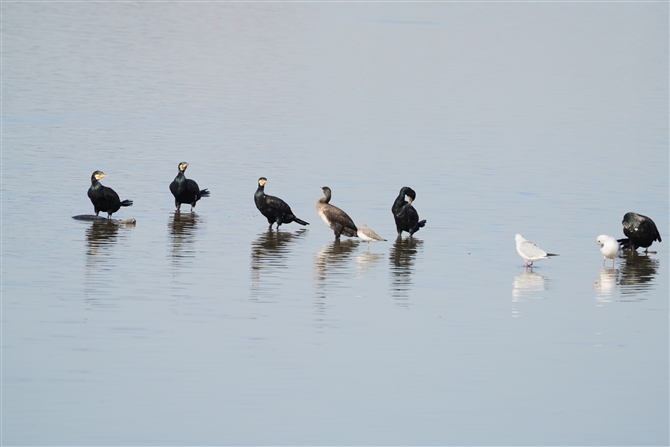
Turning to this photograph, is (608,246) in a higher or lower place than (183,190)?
lower

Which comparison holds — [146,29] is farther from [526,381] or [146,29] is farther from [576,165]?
[526,381]

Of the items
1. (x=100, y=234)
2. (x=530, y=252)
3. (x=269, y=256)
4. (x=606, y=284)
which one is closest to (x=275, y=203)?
(x=269, y=256)

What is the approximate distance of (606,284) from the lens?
59.0 ft

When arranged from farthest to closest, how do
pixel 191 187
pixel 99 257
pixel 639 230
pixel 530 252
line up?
pixel 191 187 < pixel 639 230 < pixel 530 252 < pixel 99 257

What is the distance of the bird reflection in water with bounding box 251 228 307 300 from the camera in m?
16.8

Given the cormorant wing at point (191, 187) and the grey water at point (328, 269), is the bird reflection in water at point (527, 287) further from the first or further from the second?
the cormorant wing at point (191, 187)

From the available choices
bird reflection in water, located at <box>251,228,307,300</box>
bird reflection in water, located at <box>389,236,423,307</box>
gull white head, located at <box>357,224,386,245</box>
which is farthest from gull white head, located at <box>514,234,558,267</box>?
bird reflection in water, located at <box>251,228,307,300</box>

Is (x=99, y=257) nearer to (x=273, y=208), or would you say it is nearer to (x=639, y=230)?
(x=273, y=208)

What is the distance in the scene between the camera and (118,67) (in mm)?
50156

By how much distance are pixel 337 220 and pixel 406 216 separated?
1141 mm

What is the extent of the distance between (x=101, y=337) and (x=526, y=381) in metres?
4.54

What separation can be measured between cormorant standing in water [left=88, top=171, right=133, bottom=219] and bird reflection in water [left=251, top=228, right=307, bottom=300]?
8.68ft

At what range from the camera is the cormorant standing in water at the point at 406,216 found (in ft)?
69.1

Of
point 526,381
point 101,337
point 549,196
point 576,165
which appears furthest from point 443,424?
point 576,165
